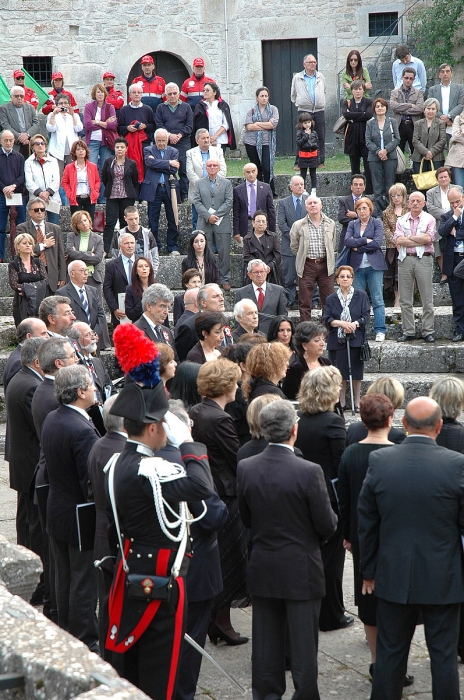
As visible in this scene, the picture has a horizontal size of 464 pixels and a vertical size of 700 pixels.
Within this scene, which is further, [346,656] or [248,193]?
[248,193]

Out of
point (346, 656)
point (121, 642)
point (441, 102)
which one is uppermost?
point (441, 102)

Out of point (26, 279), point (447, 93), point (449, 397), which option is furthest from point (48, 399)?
point (447, 93)

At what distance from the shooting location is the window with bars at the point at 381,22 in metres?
21.3

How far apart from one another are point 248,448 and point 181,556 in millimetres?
1276

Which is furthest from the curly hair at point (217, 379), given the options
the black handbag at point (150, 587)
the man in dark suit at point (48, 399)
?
the black handbag at point (150, 587)

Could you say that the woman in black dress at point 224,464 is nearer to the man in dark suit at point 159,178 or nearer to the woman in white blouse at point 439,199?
the woman in white blouse at point 439,199

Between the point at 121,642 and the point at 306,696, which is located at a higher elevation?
the point at 121,642

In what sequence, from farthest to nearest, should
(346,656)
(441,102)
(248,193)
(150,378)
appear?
1. (441,102)
2. (248,193)
3. (346,656)
4. (150,378)

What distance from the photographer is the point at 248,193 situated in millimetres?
13508

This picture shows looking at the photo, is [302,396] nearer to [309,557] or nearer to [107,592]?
[309,557]

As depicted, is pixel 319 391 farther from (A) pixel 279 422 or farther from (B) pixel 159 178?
(B) pixel 159 178

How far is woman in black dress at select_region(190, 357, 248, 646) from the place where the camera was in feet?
18.8

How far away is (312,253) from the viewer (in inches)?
486

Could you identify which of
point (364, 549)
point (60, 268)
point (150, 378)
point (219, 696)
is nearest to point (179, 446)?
point (150, 378)
